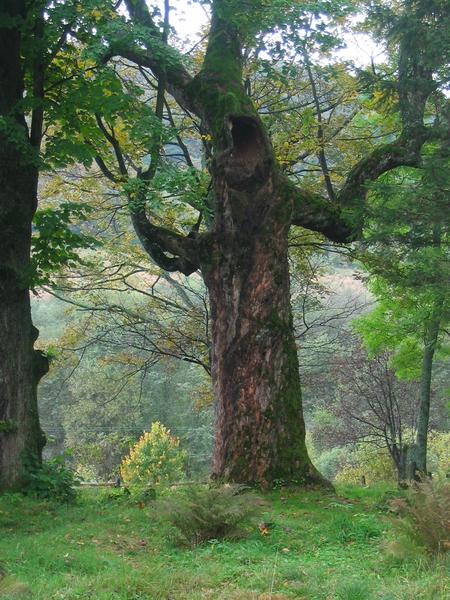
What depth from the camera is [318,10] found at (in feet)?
32.5

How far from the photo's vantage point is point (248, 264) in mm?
9492

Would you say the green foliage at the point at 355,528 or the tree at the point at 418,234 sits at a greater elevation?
the tree at the point at 418,234

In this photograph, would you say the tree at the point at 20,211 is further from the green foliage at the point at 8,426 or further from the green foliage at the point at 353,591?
the green foliage at the point at 353,591

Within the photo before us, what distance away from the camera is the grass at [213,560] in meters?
4.05

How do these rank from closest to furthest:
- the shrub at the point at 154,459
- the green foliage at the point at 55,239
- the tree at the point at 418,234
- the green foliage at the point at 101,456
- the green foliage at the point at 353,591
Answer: the green foliage at the point at 353,591, the tree at the point at 418,234, the green foliage at the point at 55,239, the shrub at the point at 154,459, the green foliage at the point at 101,456

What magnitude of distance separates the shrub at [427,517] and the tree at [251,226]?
3948 mm

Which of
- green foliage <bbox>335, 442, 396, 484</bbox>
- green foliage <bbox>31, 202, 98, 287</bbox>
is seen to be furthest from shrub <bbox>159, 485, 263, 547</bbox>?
green foliage <bbox>335, 442, 396, 484</bbox>

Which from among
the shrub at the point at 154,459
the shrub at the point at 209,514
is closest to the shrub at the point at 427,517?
the shrub at the point at 209,514

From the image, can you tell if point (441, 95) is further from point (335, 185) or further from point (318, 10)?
point (335, 185)

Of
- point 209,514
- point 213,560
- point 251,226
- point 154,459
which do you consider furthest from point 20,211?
point 154,459

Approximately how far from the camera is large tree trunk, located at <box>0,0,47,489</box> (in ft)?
29.1

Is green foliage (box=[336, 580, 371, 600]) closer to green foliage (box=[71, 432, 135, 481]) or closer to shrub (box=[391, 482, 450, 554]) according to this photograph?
shrub (box=[391, 482, 450, 554])

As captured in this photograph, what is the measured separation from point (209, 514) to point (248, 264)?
4420mm

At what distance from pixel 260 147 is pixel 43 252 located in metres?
3.55
